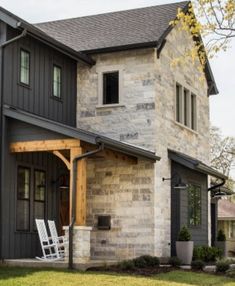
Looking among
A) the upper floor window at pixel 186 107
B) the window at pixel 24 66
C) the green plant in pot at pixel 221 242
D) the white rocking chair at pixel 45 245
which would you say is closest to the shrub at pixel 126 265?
the white rocking chair at pixel 45 245

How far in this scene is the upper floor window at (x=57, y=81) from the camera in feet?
57.2

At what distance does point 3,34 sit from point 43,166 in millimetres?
3575

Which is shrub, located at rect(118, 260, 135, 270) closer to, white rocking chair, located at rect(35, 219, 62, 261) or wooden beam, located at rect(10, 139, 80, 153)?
white rocking chair, located at rect(35, 219, 62, 261)

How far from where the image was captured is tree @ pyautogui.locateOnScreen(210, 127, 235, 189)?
162 ft

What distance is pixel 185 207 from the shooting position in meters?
18.8

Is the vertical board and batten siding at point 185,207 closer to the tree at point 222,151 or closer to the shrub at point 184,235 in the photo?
the shrub at point 184,235

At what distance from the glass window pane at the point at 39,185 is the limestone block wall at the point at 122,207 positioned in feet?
4.74

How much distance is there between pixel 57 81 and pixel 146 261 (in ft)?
18.2

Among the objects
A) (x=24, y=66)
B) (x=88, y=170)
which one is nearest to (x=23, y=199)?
(x=88, y=170)

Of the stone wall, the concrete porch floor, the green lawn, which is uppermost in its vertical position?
the stone wall

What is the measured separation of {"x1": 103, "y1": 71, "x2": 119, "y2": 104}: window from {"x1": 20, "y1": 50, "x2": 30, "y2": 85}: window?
9.20ft

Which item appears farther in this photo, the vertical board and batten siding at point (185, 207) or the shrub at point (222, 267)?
the vertical board and batten siding at point (185, 207)

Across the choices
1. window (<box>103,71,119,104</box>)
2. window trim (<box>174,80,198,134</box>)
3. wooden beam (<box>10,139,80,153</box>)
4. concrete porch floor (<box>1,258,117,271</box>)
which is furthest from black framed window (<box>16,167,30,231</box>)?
window trim (<box>174,80,198,134</box>)

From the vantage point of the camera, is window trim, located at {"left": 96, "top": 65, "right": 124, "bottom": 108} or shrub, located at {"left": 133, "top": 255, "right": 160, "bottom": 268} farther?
window trim, located at {"left": 96, "top": 65, "right": 124, "bottom": 108}
